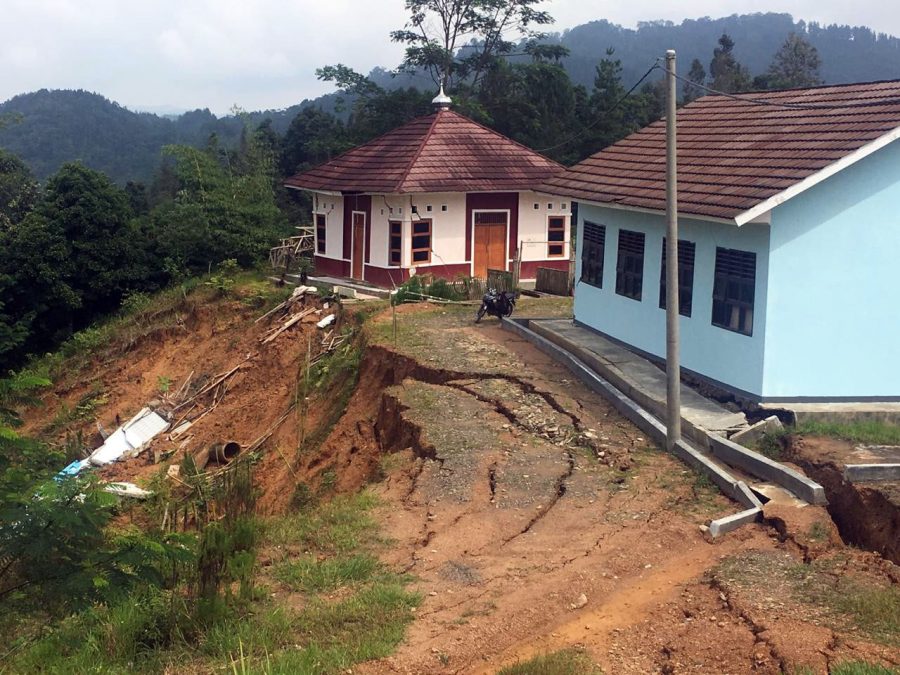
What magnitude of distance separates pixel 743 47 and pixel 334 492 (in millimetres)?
128035

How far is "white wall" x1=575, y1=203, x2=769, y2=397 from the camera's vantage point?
1351 cm

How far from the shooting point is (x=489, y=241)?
27750mm

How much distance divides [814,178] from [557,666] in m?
8.21

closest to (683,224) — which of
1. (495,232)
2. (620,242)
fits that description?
(620,242)

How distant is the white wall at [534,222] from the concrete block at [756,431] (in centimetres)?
1605

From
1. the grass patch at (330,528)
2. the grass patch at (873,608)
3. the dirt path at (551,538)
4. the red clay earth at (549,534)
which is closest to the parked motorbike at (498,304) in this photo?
the red clay earth at (549,534)

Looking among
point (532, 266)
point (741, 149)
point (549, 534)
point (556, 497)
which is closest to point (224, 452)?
point (556, 497)

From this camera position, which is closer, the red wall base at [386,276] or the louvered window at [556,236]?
the red wall base at [386,276]

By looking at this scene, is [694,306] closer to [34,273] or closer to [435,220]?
[435,220]

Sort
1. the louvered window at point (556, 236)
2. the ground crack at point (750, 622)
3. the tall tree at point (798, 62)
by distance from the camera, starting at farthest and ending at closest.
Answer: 1. the tall tree at point (798, 62)
2. the louvered window at point (556, 236)
3. the ground crack at point (750, 622)

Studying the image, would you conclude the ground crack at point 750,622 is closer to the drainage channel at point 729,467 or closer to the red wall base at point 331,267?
the drainage channel at point 729,467

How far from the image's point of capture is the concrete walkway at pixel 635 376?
1320 centimetres

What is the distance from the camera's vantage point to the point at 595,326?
19.0 metres

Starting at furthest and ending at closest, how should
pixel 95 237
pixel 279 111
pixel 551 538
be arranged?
pixel 279 111 < pixel 95 237 < pixel 551 538
